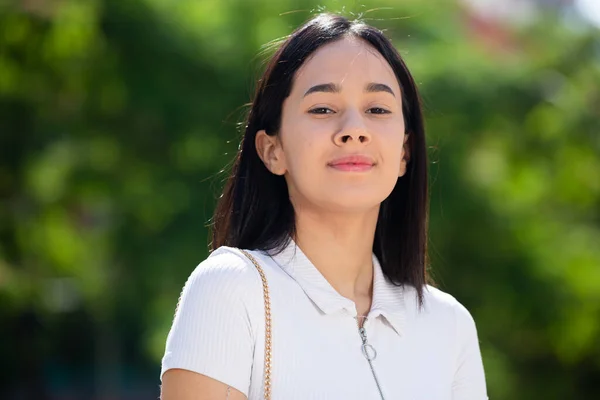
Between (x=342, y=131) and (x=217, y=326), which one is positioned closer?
Answer: (x=217, y=326)

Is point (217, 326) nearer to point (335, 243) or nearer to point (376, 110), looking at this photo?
point (335, 243)

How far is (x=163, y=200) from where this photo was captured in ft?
23.7

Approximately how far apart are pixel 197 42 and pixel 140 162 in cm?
98

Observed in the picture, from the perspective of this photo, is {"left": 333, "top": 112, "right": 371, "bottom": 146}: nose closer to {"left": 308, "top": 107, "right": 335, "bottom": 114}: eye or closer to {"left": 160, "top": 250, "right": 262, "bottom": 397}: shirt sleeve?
{"left": 308, "top": 107, "right": 335, "bottom": 114}: eye

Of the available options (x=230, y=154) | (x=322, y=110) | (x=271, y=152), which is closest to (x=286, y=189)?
(x=271, y=152)

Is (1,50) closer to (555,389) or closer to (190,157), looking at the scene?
(190,157)

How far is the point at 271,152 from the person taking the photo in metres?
2.02

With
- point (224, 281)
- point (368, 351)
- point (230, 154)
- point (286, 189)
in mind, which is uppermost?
point (286, 189)

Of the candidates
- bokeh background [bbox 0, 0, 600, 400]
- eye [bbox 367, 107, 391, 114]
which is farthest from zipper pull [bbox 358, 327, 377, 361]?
bokeh background [bbox 0, 0, 600, 400]

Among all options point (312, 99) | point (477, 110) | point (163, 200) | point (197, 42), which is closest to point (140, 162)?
point (163, 200)

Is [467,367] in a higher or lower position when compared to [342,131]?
lower

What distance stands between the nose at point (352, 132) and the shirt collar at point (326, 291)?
0.22 metres

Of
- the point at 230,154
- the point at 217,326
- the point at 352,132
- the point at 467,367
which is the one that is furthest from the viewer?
the point at 230,154

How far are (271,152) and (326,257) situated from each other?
219 mm
